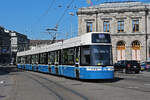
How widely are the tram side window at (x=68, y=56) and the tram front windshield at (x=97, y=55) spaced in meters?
2.25

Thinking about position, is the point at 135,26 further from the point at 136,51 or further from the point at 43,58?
the point at 43,58

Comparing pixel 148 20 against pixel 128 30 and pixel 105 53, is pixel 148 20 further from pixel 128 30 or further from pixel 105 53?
pixel 105 53

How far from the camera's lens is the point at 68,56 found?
22578mm

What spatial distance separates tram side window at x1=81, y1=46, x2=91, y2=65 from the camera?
19000 mm

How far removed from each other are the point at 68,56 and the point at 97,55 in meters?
4.30

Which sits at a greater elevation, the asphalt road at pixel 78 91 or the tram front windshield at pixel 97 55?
the tram front windshield at pixel 97 55

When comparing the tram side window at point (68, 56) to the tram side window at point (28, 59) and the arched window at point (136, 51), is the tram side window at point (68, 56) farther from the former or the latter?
the arched window at point (136, 51)

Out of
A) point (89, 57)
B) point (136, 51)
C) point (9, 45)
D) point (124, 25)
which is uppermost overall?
point (124, 25)

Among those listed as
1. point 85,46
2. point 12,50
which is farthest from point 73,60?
point 12,50

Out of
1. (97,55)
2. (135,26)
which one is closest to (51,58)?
(97,55)

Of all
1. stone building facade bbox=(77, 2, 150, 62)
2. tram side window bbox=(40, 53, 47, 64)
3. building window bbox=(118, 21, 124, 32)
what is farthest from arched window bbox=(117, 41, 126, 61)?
tram side window bbox=(40, 53, 47, 64)

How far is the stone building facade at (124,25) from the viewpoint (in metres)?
62.8

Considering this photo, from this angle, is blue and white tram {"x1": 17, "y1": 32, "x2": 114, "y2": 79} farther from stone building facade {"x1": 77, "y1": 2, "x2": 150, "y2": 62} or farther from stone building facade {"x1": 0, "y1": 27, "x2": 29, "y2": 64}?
stone building facade {"x1": 0, "y1": 27, "x2": 29, "y2": 64}

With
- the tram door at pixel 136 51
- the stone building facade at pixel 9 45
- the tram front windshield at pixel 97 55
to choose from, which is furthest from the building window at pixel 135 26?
the stone building facade at pixel 9 45
